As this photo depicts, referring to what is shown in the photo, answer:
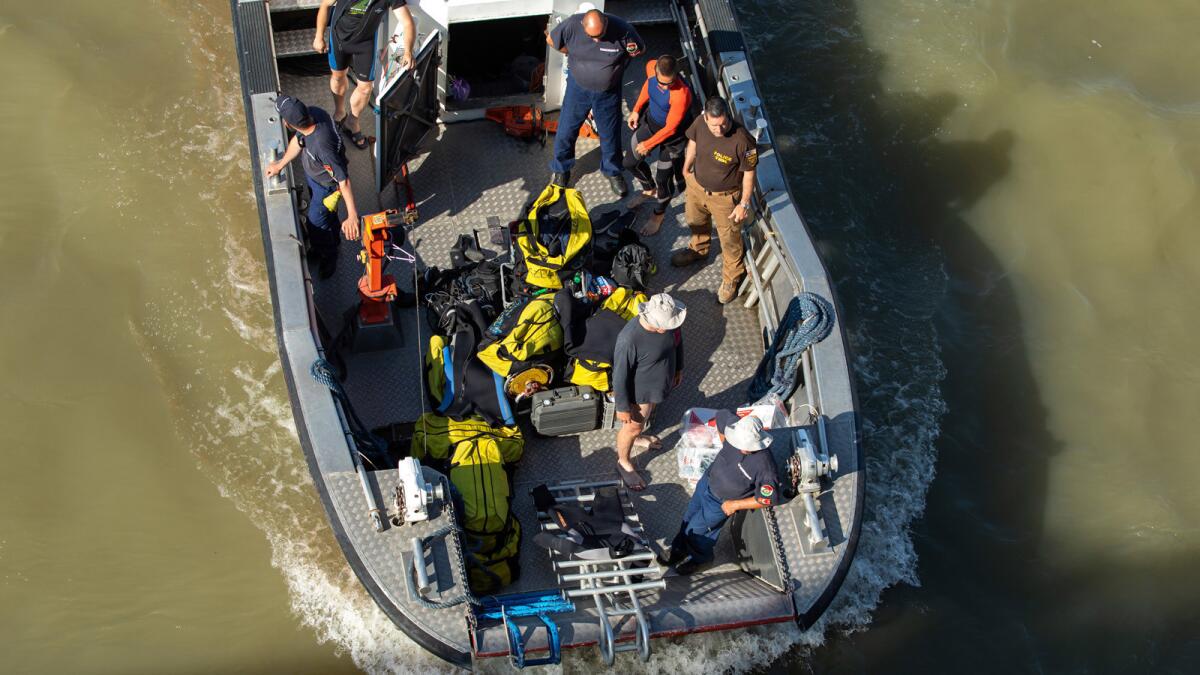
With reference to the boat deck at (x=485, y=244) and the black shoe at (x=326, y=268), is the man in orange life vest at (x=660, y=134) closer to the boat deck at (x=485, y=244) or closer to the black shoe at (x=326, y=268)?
the boat deck at (x=485, y=244)

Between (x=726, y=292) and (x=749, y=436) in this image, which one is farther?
(x=726, y=292)

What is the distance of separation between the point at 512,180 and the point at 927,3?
219 inches

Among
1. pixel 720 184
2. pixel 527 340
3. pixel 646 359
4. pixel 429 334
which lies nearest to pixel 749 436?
pixel 646 359

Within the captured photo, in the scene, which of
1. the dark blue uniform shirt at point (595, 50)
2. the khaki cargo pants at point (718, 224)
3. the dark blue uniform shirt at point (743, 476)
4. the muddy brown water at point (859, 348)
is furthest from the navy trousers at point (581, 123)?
the muddy brown water at point (859, 348)

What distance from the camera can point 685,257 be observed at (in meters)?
7.25

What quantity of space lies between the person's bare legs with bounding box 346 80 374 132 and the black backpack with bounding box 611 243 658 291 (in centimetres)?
192

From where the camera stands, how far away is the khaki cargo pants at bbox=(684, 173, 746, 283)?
668cm

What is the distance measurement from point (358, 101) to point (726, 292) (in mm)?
2645

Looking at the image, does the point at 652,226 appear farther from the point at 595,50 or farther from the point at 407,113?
the point at 407,113

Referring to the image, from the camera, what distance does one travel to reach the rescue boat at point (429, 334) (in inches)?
220

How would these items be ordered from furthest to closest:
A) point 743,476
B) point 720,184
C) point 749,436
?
point 720,184, point 743,476, point 749,436

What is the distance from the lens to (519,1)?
675 cm

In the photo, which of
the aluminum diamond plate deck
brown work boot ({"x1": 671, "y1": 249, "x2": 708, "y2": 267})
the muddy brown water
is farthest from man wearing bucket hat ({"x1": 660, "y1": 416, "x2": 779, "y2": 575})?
brown work boot ({"x1": 671, "y1": 249, "x2": 708, "y2": 267})

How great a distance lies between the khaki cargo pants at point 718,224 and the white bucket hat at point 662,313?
4.27 feet
